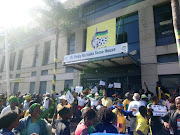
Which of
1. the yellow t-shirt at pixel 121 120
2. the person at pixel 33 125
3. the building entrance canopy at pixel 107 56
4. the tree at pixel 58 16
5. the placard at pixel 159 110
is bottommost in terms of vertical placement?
the yellow t-shirt at pixel 121 120

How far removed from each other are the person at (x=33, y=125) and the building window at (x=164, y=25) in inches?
411

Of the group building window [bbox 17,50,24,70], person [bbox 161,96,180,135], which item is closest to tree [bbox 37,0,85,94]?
person [bbox 161,96,180,135]

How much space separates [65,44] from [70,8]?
4767 millimetres

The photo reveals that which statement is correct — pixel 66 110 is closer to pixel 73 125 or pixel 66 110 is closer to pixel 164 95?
pixel 73 125

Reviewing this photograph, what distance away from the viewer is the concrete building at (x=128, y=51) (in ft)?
30.0

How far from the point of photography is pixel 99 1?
14.3 m

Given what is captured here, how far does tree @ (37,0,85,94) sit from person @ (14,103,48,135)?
11.4 meters

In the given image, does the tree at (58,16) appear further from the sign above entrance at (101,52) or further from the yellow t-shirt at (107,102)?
the yellow t-shirt at (107,102)

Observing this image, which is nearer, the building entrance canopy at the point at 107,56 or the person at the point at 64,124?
the person at the point at 64,124

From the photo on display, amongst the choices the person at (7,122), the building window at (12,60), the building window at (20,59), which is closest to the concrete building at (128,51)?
the person at (7,122)

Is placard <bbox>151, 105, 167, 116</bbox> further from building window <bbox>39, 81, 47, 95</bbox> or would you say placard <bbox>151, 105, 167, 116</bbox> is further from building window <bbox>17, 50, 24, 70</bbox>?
building window <bbox>17, 50, 24, 70</bbox>

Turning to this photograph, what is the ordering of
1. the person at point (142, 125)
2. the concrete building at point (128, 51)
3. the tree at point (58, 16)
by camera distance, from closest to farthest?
the person at point (142, 125) → the concrete building at point (128, 51) → the tree at point (58, 16)

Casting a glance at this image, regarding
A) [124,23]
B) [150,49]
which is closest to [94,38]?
[124,23]

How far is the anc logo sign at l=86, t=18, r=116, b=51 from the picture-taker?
427 inches
